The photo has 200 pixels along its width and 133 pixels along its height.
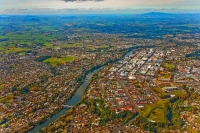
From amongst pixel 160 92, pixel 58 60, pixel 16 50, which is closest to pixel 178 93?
pixel 160 92

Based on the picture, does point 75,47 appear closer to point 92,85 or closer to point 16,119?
point 92,85

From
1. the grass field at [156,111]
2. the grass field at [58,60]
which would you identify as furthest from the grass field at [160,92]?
the grass field at [58,60]

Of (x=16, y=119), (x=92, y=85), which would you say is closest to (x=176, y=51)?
(x=92, y=85)

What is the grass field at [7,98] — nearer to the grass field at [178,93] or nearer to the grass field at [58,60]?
the grass field at [58,60]

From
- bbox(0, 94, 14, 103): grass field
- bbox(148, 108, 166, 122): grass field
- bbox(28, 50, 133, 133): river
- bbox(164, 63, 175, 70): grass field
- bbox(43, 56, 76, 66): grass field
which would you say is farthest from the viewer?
bbox(43, 56, 76, 66): grass field

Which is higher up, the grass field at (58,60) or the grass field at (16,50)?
the grass field at (16,50)

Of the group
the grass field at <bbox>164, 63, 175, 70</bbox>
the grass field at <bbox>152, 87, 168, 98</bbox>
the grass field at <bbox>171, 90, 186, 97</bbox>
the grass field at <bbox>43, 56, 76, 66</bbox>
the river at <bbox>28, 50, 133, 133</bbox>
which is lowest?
the river at <bbox>28, 50, 133, 133</bbox>

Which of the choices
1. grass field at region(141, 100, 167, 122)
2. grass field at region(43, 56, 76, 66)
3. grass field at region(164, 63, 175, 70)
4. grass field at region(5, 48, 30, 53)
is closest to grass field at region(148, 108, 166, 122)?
grass field at region(141, 100, 167, 122)

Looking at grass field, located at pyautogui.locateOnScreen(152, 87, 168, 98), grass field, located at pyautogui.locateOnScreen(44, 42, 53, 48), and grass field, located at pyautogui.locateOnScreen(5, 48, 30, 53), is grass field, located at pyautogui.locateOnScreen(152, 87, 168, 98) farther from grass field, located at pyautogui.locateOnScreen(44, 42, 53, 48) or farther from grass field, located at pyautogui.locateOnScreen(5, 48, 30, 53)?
grass field, located at pyautogui.locateOnScreen(44, 42, 53, 48)
